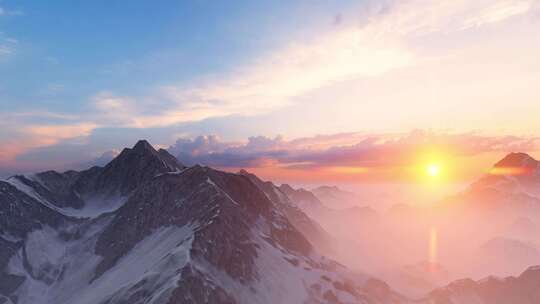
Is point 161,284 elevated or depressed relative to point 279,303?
elevated

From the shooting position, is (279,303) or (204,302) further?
(279,303)

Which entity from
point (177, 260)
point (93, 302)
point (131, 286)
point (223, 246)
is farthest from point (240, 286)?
point (93, 302)

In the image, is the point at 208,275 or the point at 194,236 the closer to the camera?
the point at 208,275

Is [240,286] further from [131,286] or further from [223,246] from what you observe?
[131,286]

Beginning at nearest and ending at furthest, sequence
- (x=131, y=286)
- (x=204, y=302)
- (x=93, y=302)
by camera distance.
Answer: (x=204, y=302) → (x=131, y=286) → (x=93, y=302)

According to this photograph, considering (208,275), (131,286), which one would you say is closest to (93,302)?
(131,286)

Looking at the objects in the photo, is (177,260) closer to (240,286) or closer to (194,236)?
(194,236)

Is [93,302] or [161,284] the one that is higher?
[161,284]

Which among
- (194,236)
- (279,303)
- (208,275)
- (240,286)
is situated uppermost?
(194,236)

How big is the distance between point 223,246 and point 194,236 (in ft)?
50.8

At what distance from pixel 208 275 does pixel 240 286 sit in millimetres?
21381

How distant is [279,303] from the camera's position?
7653 inches

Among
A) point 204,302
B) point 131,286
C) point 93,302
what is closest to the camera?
point 204,302

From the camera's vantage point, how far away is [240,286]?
190250mm
